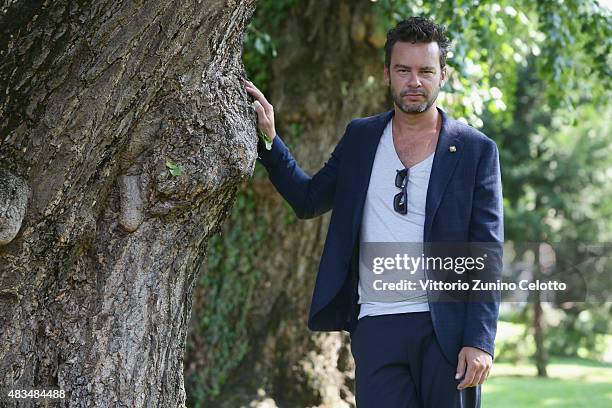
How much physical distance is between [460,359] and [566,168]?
1150cm

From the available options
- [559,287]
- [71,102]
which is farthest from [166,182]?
[559,287]

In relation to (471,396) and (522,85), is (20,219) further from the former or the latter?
(522,85)

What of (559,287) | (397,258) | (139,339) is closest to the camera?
(139,339)

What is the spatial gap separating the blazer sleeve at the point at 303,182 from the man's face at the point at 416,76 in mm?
352

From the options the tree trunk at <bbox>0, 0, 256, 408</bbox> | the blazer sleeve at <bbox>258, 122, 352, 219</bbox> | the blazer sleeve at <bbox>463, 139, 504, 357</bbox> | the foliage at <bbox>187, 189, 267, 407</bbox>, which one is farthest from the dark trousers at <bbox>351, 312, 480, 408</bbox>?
the foliage at <bbox>187, 189, 267, 407</bbox>

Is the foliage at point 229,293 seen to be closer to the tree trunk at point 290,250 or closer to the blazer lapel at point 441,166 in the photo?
the tree trunk at point 290,250

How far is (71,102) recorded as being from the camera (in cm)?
283

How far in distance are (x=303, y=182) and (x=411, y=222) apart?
59 centimetres

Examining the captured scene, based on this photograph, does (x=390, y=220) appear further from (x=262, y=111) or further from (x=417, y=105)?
(x=262, y=111)

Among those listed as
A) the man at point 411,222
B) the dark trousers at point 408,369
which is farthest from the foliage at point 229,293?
the dark trousers at point 408,369

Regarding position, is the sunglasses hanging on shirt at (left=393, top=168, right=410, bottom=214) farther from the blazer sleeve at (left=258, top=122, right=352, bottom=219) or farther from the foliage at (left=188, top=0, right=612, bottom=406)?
the foliage at (left=188, top=0, right=612, bottom=406)

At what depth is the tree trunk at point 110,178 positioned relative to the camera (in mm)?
2818

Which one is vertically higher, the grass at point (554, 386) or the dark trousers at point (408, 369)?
the grass at point (554, 386)

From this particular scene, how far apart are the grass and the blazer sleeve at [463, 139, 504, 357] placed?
6251 millimetres
